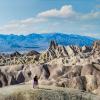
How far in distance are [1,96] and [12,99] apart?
5.60 ft

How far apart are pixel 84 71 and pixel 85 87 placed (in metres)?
16.6

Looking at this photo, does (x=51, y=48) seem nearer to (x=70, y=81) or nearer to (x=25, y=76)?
(x=25, y=76)

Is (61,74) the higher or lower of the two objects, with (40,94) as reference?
higher

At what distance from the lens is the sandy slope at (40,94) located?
5309 cm

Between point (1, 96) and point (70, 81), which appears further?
point (70, 81)

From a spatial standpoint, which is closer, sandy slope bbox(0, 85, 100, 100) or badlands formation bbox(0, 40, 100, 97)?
sandy slope bbox(0, 85, 100, 100)

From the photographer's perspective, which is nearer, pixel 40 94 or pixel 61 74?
pixel 40 94

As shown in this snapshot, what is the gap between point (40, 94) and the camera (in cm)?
5306

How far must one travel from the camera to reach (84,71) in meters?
95.9

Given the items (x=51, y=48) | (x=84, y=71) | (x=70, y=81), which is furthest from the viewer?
(x=51, y=48)

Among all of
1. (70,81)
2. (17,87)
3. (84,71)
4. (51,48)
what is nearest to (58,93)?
(17,87)

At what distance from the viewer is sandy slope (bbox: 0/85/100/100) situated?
174 ft

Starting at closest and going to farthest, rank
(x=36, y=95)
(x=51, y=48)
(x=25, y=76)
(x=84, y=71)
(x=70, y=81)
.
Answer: (x=36, y=95) < (x=70, y=81) < (x=84, y=71) < (x=25, y=76) < (x=51, y=48)

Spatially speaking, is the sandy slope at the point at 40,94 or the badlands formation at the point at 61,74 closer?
the sandy slope at the point at 40,94
